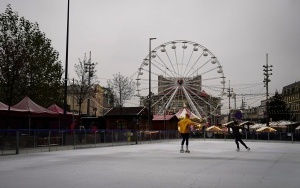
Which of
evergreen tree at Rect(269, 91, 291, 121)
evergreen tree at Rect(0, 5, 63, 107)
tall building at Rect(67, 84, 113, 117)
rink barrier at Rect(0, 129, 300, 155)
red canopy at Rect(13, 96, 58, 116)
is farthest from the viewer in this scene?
evergreen tree at Rect(269, 91, 291, 121)

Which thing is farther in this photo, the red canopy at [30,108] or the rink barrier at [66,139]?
the red canopy at [30,108]

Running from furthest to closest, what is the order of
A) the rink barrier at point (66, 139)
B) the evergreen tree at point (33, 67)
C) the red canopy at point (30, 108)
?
the evergreen tree at point (33, 67), the red canopy at point (30, 108), the rink barrier at point (66, 139)

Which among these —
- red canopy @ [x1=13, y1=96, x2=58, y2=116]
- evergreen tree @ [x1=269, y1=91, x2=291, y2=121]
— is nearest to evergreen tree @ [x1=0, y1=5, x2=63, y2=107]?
red canopy @ [x1=13, y1=96, x2=58, y2=116]

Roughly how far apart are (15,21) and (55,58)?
6231mm

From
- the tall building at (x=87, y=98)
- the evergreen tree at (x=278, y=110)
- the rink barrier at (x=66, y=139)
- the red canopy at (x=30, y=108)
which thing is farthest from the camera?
the evergreen tree at (x=278, y=110)

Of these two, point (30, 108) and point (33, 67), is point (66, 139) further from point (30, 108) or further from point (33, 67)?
point (33, 67)

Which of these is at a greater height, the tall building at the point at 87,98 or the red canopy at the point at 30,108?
the tall building at the point at 87,98

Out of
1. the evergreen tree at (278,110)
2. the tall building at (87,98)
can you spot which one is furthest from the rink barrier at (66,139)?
the evergreen tree at (278,110)

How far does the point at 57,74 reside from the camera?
39.8 metres

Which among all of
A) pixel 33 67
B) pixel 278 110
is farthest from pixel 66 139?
pixel 278 110

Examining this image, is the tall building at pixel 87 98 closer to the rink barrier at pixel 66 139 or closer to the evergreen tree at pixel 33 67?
the evergreen tree at pixel 33 67

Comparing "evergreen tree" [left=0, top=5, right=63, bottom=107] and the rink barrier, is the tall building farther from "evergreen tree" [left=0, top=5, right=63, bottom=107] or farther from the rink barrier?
the rink barrier

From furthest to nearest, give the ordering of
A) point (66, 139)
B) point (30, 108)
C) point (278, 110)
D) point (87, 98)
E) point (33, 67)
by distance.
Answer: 1. point (278, 110)
2. point (87, 98)
3. point (33, 67)
4. point (30, 108)
5. point (66, 139)

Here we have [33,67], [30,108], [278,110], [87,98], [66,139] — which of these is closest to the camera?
[66,139]
